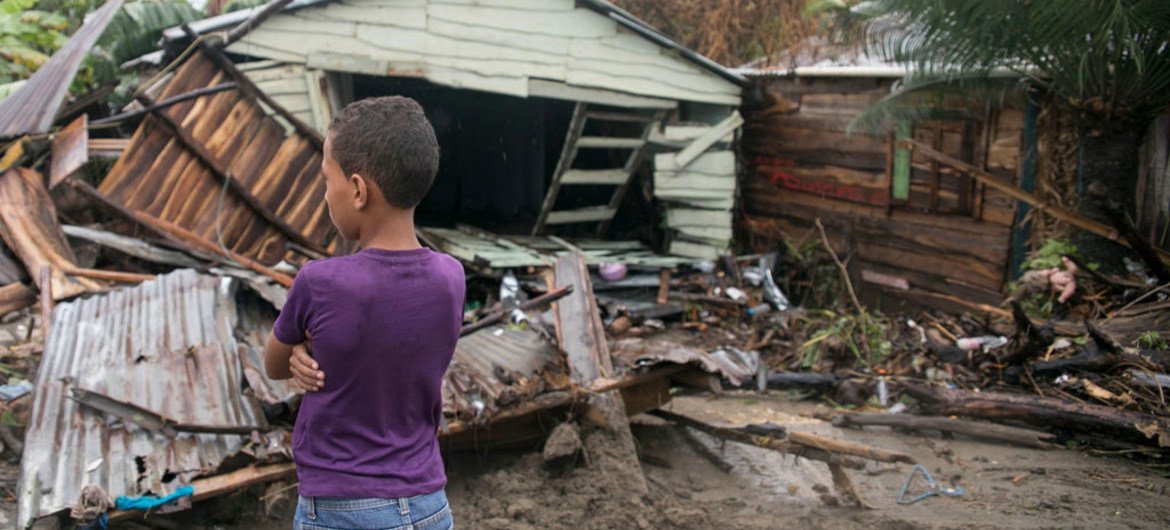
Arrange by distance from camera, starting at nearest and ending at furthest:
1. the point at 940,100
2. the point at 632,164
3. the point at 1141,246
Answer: the point at 1141,246 → the point at 940,100 → the point at 632,164

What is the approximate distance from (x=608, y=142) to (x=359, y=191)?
918cm

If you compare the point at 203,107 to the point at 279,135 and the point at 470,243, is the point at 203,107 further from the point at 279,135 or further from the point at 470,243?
the point at 470,243

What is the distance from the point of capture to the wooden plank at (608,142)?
437 inches

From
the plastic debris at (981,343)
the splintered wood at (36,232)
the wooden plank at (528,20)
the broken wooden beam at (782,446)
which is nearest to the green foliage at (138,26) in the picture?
the wooden plank at (528,20)

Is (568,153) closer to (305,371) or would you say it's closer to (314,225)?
(314,225)

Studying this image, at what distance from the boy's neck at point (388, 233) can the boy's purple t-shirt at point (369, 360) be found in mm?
31

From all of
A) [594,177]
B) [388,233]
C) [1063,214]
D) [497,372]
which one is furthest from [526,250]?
[388,233]

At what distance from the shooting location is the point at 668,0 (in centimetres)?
1639

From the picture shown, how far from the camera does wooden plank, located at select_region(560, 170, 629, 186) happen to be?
1125 cm

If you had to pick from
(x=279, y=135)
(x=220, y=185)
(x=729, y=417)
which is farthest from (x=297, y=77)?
(x=729, y=417)

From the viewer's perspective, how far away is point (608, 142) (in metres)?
11.3

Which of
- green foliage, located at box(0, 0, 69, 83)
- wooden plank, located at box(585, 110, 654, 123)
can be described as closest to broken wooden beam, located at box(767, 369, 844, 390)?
wooden plank, located at box(585, 110, 654, 123)

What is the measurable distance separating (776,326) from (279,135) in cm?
522

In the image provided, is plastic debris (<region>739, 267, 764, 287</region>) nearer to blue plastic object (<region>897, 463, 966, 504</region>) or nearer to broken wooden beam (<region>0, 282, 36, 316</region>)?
blue plastic object (<region>897, 463, 966, 504</region>)
